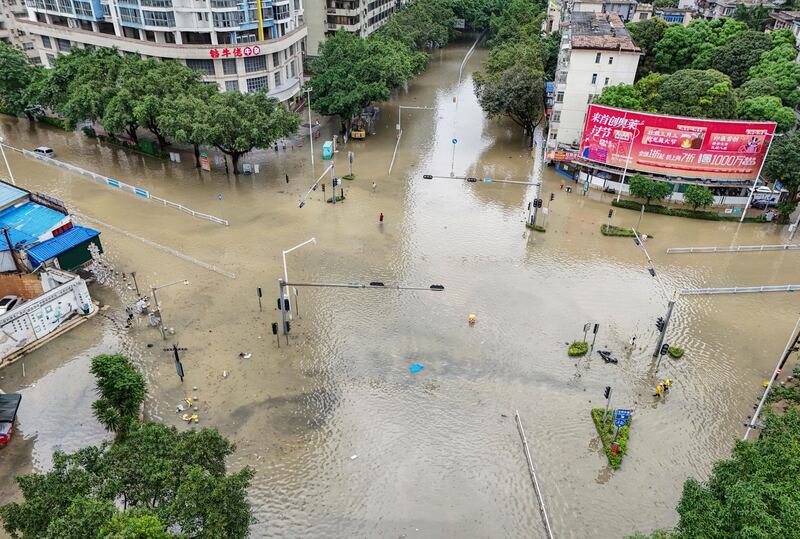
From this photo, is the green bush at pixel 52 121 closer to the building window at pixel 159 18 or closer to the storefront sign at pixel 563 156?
the building window at pixel 159 18

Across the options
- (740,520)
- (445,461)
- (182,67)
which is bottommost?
(445,461)

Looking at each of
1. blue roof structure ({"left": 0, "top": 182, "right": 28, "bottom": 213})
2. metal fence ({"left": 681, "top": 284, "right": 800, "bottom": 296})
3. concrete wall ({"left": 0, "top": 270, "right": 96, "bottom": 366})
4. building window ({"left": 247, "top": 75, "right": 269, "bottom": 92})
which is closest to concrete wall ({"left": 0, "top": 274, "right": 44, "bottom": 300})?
concrete wall ({"left": 0, "top": 270, "right": 96, "bottom": 366})

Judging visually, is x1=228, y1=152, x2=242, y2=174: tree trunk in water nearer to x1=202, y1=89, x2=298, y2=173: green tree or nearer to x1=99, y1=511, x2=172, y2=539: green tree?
x1=202, y1=89, x2=298, y2=173: green tree

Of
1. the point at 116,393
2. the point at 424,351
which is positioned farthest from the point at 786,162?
the point at 116,393

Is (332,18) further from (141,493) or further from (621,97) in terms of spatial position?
(141,493)

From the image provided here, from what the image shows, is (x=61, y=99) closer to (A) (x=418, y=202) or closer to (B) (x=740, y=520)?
(A) (x=418, y=202)

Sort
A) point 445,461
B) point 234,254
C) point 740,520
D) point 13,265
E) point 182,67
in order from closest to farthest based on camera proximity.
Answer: point 740,520 → point 445,461 → point 13,265 → point 234,254 → point 182,67

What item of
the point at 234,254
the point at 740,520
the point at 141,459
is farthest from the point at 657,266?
the point at 141,459
